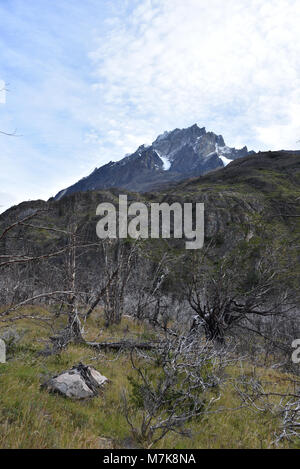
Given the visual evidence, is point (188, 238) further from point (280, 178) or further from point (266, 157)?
point (266, 157)

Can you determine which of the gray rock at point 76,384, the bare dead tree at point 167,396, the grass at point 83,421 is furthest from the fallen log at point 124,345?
the gray rock at point 76,384

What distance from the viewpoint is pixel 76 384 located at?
492 cm

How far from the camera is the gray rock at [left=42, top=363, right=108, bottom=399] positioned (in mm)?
4777

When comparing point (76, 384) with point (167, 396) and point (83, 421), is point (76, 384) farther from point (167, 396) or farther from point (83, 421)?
point (167, 396)

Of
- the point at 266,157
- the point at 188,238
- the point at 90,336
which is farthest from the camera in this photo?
the point at 266,157

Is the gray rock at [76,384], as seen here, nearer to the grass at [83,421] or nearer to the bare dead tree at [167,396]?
the grass at [83,421]

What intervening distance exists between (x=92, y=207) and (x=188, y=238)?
93.5ft

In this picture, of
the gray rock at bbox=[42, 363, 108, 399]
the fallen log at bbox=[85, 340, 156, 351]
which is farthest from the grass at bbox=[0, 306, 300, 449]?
the fallen log at bbox=[85, 340, 156, 351]

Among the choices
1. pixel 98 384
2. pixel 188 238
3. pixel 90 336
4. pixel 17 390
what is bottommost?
pixel 90 336

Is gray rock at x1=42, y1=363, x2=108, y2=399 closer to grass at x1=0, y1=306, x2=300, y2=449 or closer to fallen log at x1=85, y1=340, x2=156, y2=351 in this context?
grass at x1=0, y1=306, x2=300, y2=449

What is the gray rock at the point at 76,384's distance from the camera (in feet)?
15.7

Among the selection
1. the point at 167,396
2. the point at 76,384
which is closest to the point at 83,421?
the point at 76,384
